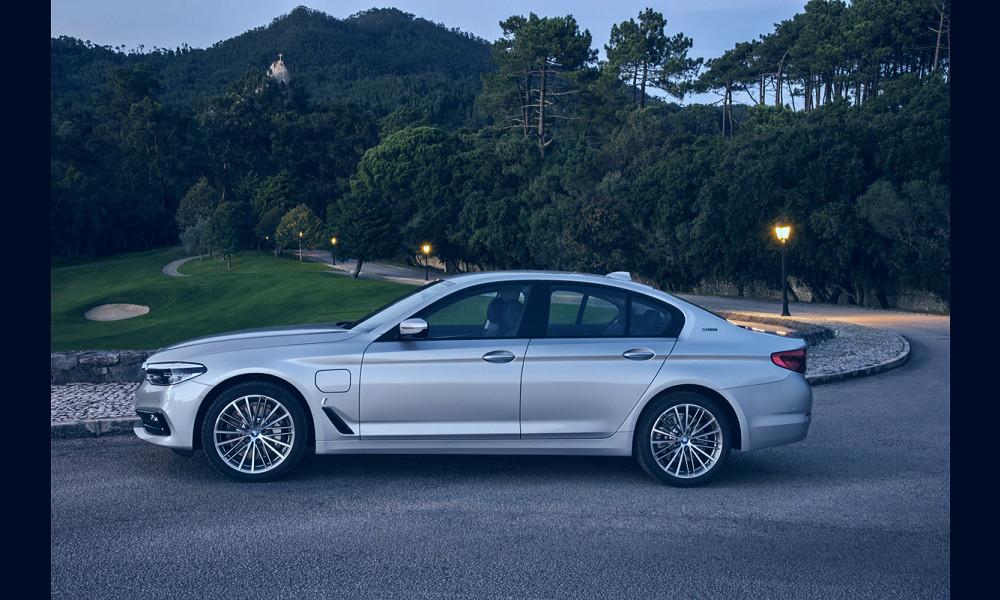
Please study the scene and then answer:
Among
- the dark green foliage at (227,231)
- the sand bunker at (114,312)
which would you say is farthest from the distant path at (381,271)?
the sand bunker at (114,312)

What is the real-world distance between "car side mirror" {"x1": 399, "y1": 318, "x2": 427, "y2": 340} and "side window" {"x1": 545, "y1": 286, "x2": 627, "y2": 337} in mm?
989

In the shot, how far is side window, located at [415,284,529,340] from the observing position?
19.9 ft

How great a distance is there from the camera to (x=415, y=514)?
17.1ft

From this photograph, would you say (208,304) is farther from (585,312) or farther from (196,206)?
(196,206)

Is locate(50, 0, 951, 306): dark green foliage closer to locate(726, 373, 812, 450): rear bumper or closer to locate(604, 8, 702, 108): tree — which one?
locate(604, 8, 702, 108): tree

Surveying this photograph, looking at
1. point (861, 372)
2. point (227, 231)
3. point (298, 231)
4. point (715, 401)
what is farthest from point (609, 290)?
→ point (227, 231)

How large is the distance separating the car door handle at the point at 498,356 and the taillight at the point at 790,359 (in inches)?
83.7

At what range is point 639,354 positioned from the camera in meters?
5.97

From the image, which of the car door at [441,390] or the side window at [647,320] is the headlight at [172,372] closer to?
the car door at [441,390]

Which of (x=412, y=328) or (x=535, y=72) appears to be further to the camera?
(x=535, y=72)

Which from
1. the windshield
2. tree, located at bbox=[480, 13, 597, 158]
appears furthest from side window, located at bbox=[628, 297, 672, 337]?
tree, located at bbox=[480, 13, 597, 158]

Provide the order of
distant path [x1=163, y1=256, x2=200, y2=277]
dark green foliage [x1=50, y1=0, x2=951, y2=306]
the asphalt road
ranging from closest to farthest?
the asphalt road
dark green foliage [x1=50, y1=0, x2=951, y2=306]
distant path [x1=163, y1=256, x2=200, y2=277]

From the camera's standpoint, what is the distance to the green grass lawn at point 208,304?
34.6 meters

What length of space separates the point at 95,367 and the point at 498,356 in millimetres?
7906
